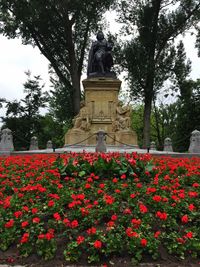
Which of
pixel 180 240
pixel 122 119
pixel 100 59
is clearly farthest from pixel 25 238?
pixel 100 59

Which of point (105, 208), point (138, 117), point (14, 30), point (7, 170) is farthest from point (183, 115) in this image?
point (105, 208)

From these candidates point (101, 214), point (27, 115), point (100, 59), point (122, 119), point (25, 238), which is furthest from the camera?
point (27, 115)

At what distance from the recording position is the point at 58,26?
88.6 ft

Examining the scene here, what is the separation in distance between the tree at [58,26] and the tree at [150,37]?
3.03m

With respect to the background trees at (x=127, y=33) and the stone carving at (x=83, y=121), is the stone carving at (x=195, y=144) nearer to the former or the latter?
the stone carving at (x=83, y=121)

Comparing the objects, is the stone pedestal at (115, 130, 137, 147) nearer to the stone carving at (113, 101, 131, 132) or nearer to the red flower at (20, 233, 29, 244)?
the stone carving at (113, 101, 131, 132)

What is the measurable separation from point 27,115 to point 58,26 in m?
11.8

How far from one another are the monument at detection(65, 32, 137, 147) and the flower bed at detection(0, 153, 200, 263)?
1171 cm

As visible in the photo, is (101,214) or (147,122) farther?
(147,122)

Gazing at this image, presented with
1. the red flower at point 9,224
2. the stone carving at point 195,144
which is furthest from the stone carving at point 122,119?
the red flower at point 9,224

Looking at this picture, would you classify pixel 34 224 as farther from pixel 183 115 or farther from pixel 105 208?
pixel 183 115

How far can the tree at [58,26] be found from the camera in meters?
24.4

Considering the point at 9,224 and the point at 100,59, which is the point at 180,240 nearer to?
the point at 9,224

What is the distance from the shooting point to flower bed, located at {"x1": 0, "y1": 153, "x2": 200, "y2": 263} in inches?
145
